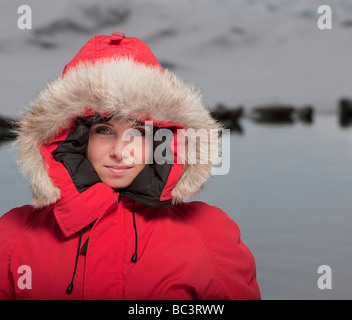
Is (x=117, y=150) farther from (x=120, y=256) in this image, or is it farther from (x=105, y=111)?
(x=120, y=256)

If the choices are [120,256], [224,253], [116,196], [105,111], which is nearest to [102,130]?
[105,111]

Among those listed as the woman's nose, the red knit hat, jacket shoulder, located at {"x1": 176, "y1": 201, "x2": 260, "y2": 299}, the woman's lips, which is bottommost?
jacket shoulder, located at {"x1": 176, "y1": 201, "x2": 260, "y2": 299}

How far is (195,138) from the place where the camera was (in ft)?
6.07

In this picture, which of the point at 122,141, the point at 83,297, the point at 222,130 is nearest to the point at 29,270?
the point at 83,297

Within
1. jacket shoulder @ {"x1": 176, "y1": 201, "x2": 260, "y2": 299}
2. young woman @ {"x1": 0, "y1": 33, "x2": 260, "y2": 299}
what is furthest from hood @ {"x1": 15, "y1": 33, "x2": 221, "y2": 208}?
jacket shoulder @ {"x1": 176, "y1": 201, "x2": 260, "y2": 299}

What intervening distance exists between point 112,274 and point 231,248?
1.24 ft

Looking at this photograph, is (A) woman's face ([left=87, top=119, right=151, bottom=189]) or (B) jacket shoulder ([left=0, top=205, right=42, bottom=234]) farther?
(B) jacket shoulder ([left=0, top=205, right=42, bottom=234])

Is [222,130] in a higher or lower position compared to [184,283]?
higher

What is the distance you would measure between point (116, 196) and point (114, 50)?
47cm

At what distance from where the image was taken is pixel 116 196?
70.9 inches

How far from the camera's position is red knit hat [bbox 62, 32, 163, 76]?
1.91 metres

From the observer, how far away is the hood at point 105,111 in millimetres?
1754

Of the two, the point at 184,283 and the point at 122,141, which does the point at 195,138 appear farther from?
the point at 184,283

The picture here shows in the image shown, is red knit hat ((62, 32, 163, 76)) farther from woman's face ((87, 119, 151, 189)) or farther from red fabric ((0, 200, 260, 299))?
red fabric ((0, 200, 260, 299))
